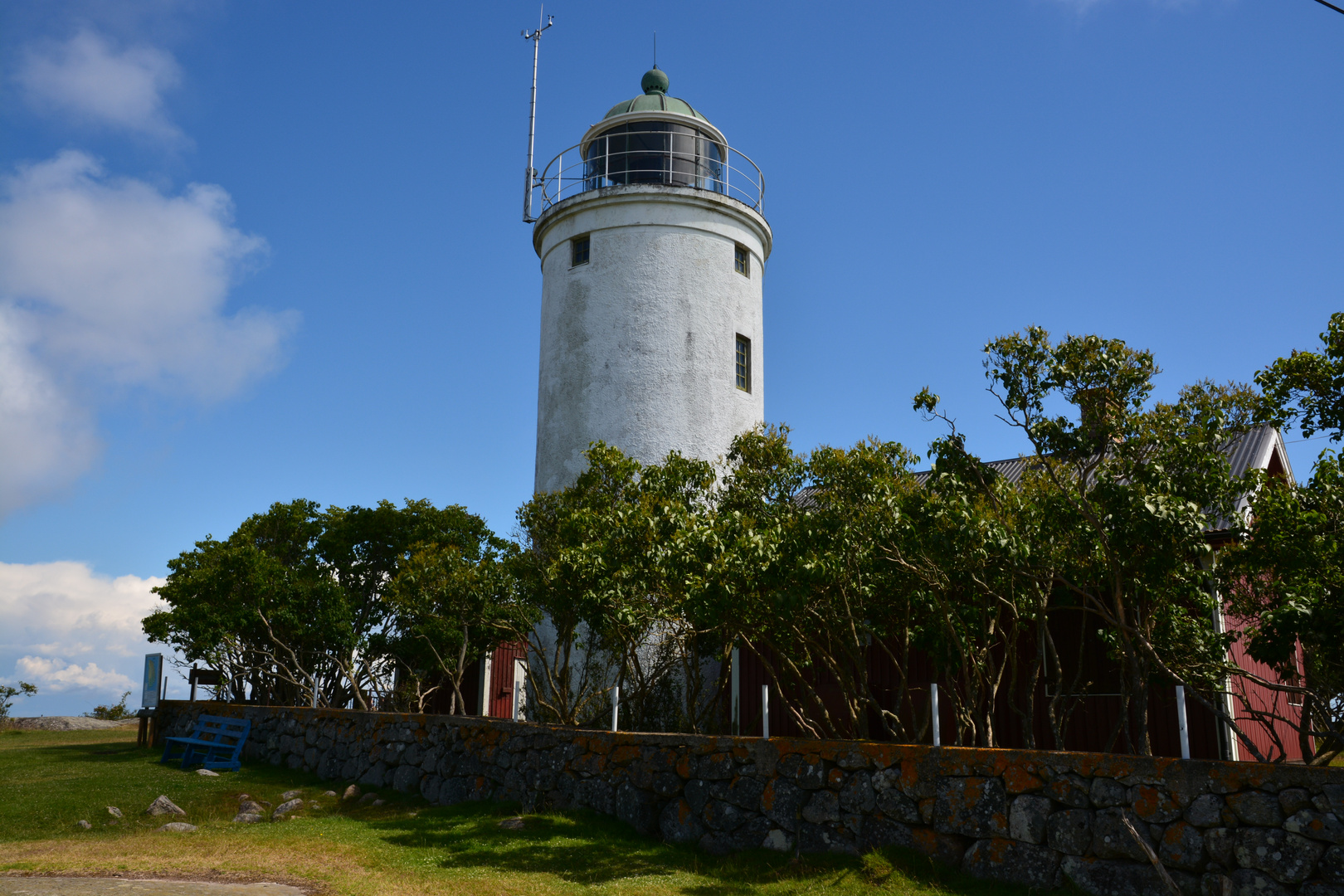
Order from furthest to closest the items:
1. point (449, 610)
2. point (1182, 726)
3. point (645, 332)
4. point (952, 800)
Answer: point (645, 332), point (449, 610), point (952, 800), point (1182, 726)

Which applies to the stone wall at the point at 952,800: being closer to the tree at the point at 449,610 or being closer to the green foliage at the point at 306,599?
the tree at the point at 449,610

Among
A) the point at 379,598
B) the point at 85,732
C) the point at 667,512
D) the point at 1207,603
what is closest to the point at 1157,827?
the point at 1207,603

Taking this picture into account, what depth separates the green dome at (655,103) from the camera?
74.0ft

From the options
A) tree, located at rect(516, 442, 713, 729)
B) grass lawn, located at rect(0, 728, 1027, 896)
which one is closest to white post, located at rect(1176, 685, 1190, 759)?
grass lawn, located at rect(0, 728, 1027, 896)

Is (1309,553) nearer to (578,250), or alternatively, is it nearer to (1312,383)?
(1312,383)

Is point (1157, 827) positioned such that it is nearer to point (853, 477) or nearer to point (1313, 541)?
point (1313, 541)

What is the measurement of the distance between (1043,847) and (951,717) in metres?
6.09

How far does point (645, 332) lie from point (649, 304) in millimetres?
620

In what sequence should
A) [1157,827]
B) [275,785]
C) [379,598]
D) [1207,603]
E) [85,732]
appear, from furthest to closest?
[85,732] → [379,598] → [275,785] → [1207,603] → [1157,827]

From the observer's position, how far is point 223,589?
21.0m

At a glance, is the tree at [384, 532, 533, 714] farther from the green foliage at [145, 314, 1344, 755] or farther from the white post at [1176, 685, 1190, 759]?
the white post at [1176, 685, 1190, 759]

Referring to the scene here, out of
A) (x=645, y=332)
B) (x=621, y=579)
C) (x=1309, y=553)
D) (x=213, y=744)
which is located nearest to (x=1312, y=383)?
(x=1309, y=553)

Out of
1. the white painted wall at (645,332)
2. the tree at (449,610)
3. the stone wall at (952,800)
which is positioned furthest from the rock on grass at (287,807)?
the white painted wall at (645,332)

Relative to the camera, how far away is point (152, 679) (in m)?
23.5
